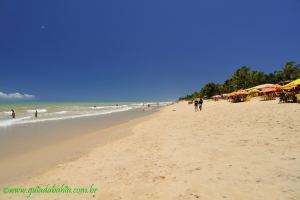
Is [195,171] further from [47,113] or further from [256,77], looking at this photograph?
[256,77]

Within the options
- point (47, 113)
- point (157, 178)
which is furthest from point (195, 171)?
point (47, 113)

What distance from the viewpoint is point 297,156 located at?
656 centimetres

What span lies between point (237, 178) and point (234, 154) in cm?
211

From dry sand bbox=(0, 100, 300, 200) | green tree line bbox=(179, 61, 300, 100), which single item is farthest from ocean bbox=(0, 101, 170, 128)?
green tree line bbox=(179, 61, 300, 100)

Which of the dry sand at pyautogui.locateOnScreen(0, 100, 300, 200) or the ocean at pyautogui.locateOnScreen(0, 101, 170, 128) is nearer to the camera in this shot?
the dry sand at pyautogui.locateOnScreen(0, 100, 300, 200)

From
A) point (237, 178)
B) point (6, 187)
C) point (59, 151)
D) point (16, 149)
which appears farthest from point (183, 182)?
point (16, 149)

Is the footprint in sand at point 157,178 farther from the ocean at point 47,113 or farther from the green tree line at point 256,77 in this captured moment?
the green tree line at point 256,77

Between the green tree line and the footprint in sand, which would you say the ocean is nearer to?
the footprint in sand

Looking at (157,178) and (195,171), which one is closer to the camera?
(157,178)

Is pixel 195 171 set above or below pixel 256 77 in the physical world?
below

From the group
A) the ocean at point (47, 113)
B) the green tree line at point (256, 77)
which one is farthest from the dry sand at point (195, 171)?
the green tree line at point (256, 77)

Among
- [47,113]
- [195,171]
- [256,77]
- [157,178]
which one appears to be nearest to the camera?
[157,178]

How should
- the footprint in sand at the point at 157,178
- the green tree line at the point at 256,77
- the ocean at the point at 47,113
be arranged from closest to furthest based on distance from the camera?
the footprint in sand at the point at 157,178 → the ocean at the point at 47,113 → the green tree line at the point at 256,77

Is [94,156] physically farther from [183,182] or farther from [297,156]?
[297,156]
